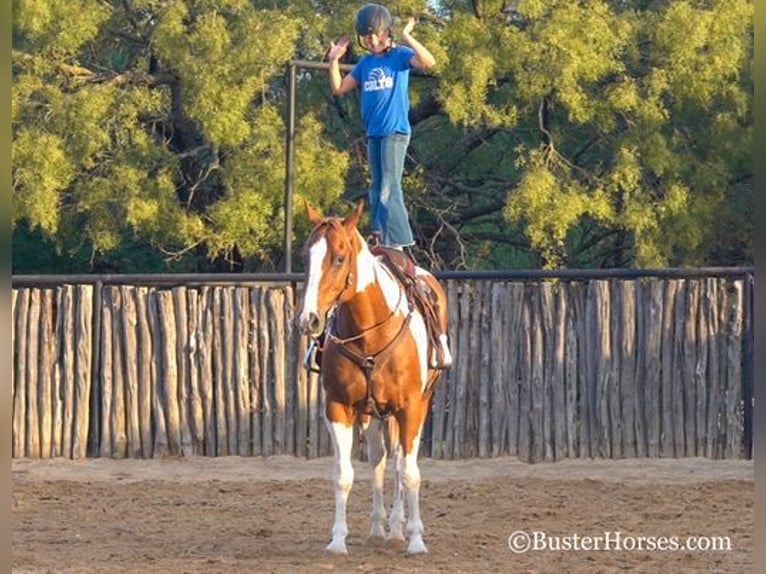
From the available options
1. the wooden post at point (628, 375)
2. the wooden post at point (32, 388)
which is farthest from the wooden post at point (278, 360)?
the wooden post at point (628, 375)

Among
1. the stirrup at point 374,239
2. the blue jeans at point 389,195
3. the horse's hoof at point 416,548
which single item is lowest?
the horse's hoof at point 416,548

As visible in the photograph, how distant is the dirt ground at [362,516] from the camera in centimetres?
691

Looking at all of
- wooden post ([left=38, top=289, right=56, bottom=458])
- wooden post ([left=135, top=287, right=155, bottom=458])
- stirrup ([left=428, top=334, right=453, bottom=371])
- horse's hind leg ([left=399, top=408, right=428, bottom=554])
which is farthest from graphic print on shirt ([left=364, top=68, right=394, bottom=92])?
wooden post ([left=38, top=289, right=56, bottom=458])

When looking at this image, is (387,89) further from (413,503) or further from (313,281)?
(413,503)

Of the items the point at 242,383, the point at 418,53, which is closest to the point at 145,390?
the point at 242,383

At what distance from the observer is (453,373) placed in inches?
454

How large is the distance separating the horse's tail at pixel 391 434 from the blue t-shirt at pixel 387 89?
63.1 inches

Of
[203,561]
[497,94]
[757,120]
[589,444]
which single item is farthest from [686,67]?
[757,120]

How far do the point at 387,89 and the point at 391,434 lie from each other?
1.91 metres

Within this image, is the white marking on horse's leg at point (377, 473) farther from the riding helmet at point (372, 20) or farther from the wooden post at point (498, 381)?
the wooden post at point (498, 381)

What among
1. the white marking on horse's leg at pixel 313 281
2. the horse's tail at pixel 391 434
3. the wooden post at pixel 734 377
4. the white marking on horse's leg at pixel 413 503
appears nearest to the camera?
the white marking on horse's leg at pixel 313 281

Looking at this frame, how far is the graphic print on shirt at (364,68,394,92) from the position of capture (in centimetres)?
754

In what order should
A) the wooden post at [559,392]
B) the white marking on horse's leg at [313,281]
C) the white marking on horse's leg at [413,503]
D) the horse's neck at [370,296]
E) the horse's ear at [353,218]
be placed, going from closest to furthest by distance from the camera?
1. the white marking on horse's leg at [313,281]
2. the horse's ear at [353,218]
3. the horse's neck at [370,296]
4. the white marking on horse's leg at [413,503]
5. the wooden post at [559,392]

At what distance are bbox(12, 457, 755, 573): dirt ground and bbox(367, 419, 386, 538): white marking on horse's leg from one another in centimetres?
10
